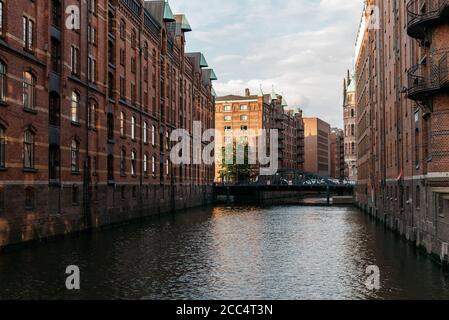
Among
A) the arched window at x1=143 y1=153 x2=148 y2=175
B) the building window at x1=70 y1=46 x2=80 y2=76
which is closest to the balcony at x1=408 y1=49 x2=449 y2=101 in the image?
the building window at x1=70 y1=46 x2=80 y2=76

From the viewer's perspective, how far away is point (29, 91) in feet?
96.3

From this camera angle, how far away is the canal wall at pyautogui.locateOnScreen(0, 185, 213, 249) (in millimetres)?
27219

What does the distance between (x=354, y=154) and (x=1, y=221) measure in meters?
81.4

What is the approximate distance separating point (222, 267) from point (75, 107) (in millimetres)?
19162

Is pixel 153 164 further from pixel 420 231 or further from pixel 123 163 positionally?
pixel 420 231

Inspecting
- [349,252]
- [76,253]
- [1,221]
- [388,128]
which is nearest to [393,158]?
[388,128]

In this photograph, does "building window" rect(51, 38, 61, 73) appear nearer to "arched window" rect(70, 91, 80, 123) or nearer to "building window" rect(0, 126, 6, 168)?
"arched window" rect(70, 91, 80, 123)

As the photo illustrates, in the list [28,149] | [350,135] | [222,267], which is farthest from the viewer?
[350,135]

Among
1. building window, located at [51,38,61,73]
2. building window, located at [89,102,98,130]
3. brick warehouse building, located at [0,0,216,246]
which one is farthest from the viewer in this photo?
building window, located at [89,102,98,130]

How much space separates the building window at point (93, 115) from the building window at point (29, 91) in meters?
8.89

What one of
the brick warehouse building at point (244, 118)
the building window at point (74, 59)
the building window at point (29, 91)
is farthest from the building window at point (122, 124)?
the brick warehouse building at point (244, 118)

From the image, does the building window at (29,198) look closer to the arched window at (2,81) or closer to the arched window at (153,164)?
the arched window at (2,81)

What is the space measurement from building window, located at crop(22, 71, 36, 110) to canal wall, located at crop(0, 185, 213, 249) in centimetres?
516

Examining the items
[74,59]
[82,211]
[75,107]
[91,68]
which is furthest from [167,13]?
[82,211]
